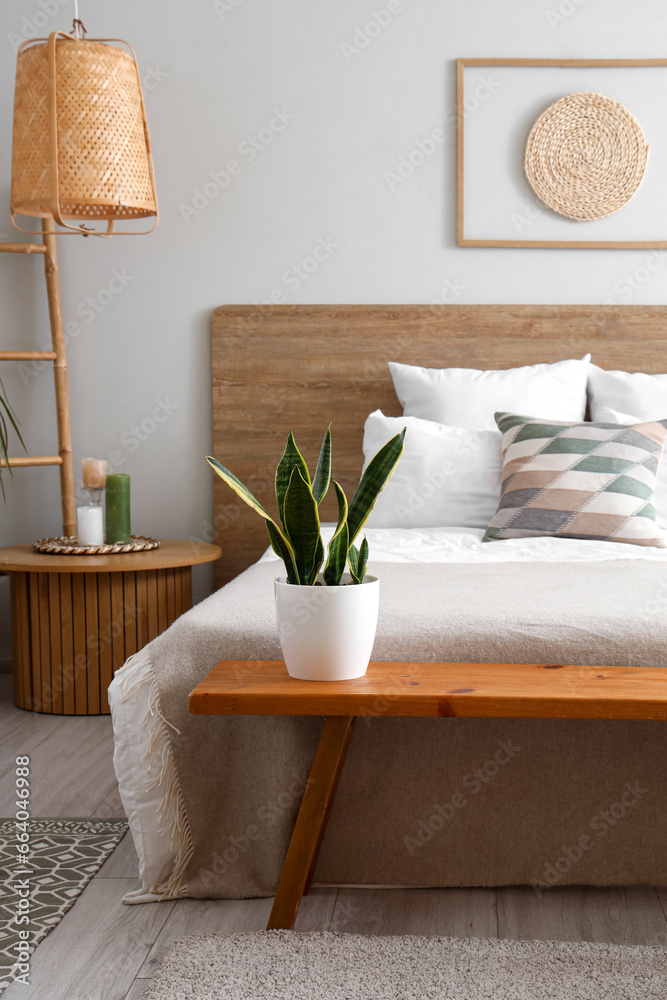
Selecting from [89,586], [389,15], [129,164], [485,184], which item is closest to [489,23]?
[389,15]

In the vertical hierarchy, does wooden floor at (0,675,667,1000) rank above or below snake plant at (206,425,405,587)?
below

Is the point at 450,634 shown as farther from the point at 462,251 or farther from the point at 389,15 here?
the point at 389,15

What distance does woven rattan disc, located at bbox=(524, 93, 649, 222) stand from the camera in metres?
2.93

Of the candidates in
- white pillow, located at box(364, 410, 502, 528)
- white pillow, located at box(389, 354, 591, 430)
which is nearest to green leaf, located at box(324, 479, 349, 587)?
white pillow, located at box(364, 410, 502, 528)

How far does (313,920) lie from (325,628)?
520 mm

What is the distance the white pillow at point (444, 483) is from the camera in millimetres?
2547

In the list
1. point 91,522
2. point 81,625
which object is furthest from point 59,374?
point 81,625

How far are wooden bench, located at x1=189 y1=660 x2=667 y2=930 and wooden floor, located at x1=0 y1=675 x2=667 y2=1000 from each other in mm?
140

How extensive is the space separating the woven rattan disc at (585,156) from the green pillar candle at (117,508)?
169 cm

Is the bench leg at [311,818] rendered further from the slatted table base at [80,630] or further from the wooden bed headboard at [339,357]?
the wooden bed headboard at [339,357]

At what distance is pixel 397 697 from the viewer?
1.16 meters

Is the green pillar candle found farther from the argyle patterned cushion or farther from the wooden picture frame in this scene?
the wooden picture frame

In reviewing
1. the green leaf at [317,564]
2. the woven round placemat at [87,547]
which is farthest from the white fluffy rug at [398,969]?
the woven round placemat at [87,547]

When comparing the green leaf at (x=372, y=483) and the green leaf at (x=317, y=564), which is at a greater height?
the green leaf at (x=372, y=483)
